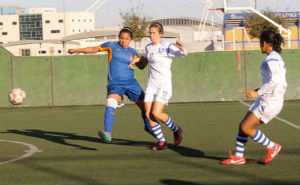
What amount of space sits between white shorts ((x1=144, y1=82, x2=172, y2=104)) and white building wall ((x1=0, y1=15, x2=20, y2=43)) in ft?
472

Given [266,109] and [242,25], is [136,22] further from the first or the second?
[266,109]

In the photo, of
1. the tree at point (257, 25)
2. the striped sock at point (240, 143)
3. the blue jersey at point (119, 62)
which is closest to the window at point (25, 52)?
the tree at point (257, 25)

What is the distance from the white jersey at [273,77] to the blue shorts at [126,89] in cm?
289

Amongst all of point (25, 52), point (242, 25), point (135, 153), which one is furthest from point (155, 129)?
point (25, 52)

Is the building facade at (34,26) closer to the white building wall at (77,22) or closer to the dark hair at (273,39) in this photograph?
the white building wall at (77,22)

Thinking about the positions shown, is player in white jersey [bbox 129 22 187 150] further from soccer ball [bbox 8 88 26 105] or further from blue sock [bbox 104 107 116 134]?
soccer ball [bbox 8 88 26 105]

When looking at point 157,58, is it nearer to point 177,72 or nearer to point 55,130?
point 55,130

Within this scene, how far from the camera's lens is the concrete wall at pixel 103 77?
18.6 metres

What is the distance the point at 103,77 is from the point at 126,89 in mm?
9562

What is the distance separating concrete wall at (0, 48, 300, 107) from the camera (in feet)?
61.2

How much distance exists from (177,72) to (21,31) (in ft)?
444

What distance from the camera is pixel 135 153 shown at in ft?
27.5

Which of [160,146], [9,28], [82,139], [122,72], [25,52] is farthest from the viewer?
[9,28]

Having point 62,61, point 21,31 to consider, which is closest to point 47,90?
point 62,61
